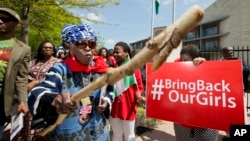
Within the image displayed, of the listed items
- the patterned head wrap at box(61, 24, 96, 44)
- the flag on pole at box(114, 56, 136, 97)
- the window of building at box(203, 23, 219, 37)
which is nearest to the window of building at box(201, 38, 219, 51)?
the window of building at box(203, 23, 219, 37)

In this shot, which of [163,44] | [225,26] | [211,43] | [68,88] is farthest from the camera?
[211,43]

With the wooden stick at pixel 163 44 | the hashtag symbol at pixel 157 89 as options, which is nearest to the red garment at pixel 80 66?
the wooden stick at pixel 163 44

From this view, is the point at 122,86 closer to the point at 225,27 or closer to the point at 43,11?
the point at 43,11

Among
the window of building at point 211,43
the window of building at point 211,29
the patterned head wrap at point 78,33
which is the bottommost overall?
the patterned head wrap at point 78,33

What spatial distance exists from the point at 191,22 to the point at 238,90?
264cm

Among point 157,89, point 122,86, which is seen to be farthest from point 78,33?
point 122,86

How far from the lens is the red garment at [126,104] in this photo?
14.3 ft

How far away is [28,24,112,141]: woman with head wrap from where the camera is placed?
192 cm

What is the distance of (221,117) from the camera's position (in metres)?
3.44

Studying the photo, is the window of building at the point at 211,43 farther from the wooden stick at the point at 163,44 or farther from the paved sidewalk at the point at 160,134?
the wooden stick at the point at 163,44

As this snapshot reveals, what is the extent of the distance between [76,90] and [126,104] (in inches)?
94.9

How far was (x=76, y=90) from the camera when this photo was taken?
2061 mm

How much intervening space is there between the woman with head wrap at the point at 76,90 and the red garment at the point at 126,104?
2.13 m

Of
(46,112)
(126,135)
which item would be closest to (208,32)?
(126,135)
